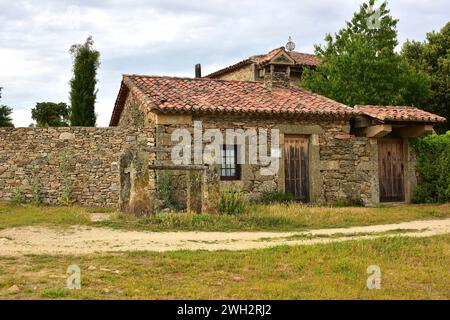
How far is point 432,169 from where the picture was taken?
648 inches

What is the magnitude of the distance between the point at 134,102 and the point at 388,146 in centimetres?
803

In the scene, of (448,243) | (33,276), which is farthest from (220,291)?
(448,243)

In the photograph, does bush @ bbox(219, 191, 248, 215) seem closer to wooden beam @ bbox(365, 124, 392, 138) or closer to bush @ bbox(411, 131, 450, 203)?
wooden beam @ bbox(365, 124, 392, 138)

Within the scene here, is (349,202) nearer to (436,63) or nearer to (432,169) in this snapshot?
(432,169)

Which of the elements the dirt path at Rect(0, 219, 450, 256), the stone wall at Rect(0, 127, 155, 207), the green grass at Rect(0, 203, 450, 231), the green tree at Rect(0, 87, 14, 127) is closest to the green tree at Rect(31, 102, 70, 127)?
the green tree at Rect(0, 87, 14, 127)

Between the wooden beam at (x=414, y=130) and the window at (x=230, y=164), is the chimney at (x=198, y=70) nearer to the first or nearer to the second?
the window at (x=230, y=164)

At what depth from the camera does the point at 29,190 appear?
14852 mm

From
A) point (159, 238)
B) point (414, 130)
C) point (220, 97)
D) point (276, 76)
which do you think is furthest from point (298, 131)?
point (159, 238)

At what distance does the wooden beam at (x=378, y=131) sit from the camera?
15305 mm

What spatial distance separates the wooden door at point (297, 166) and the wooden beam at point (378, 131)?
1.88m

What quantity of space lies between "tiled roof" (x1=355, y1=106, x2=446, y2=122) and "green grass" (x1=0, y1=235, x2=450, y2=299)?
805cm

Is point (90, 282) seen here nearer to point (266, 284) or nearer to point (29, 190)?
point (266, 284)

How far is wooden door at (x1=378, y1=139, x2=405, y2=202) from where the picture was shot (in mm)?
16375

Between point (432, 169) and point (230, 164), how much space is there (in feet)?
21.1
